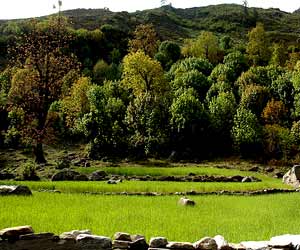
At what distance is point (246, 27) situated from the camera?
16988cm

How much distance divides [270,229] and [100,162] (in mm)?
42863

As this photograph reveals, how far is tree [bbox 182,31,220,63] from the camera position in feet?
319

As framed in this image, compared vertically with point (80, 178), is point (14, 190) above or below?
above

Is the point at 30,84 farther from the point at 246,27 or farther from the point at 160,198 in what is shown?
the point at 246,27

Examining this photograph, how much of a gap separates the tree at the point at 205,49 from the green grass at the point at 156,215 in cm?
7295

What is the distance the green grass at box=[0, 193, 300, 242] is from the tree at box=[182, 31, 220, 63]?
73.0 meters

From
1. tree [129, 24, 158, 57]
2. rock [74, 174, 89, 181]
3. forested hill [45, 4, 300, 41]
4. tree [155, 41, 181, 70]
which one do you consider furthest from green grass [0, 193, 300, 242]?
forested hill [45, 4, 300, 41]

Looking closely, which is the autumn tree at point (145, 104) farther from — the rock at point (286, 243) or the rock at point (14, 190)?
the rock at point (286, 243)

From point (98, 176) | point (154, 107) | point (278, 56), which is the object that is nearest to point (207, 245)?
point (98, 176)

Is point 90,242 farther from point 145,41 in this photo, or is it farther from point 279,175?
point 145,41

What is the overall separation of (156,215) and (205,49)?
81530mm

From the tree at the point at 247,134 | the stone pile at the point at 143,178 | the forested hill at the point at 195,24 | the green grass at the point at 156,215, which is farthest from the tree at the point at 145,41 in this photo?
the green grass at the point at 156,215

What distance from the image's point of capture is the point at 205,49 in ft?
323

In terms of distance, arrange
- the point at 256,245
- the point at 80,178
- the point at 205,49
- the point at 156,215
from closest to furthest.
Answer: the point at 256,245 → the point at 156,215 → the point at 80,178 → the point at 205,49
